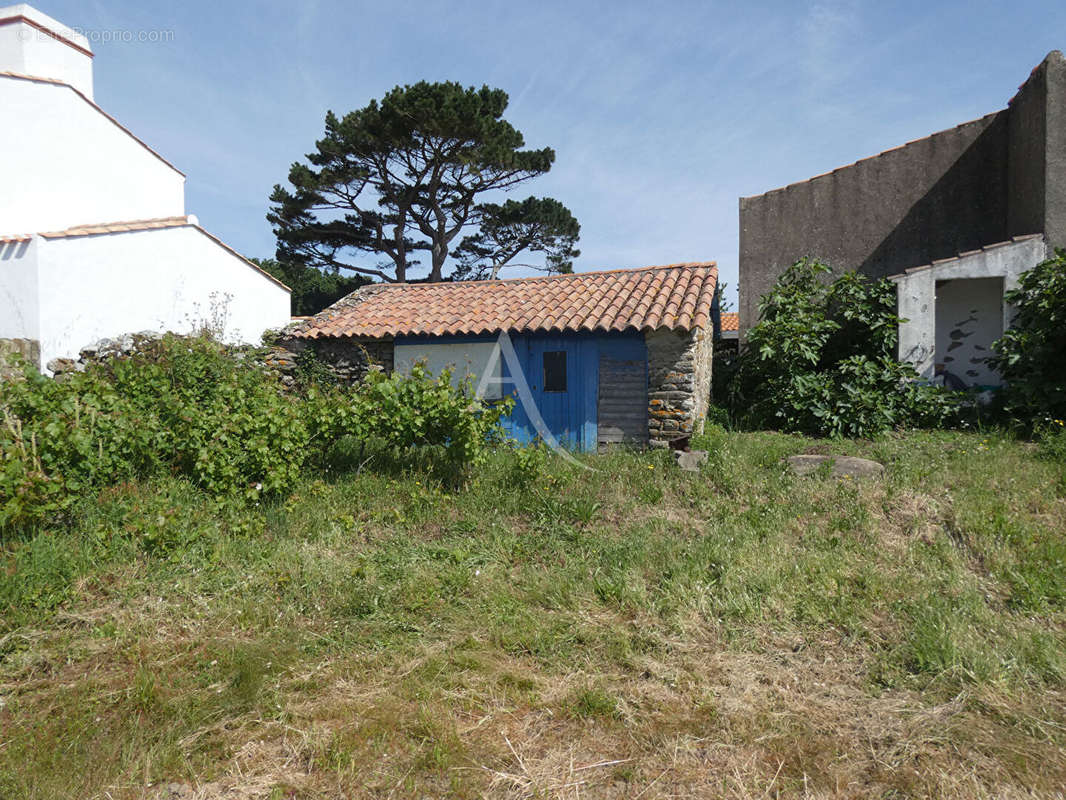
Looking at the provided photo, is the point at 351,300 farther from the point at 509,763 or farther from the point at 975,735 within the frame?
the point at 975,735

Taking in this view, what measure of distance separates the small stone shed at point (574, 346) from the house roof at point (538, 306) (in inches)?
0.9

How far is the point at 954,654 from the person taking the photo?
337cm

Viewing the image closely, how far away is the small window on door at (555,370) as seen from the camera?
383 inches

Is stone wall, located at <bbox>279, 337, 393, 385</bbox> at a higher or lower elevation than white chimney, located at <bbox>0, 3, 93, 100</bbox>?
lower

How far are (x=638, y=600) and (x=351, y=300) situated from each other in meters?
10.0

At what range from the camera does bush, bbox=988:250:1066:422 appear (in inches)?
325

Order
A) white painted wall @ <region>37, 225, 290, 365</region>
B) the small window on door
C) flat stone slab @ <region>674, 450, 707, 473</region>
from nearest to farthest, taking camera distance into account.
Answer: flat stone slab @ <region>674, 450, 707, 473</region> < white painted wall @ <region>37, 225, 290, 365</region> < the small window on door

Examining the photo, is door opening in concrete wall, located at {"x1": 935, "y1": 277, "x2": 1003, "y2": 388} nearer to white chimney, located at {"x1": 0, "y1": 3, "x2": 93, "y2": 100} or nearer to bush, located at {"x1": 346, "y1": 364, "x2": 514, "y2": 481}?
bush, located at {"x1": 346, "y1": 364, "x2": 514, "y2": 481}

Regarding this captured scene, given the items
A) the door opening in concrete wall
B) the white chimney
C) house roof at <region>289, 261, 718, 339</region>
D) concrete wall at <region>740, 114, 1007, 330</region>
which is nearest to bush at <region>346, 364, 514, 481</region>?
house roof at <region>289, 261, 718, 339</region>

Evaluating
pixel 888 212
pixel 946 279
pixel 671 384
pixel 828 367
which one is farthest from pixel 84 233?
pixel 888 212

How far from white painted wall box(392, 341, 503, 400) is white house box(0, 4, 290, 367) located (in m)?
4.01

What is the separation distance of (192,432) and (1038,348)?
1111cm

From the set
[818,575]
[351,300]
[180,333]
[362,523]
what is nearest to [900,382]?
[818,575]

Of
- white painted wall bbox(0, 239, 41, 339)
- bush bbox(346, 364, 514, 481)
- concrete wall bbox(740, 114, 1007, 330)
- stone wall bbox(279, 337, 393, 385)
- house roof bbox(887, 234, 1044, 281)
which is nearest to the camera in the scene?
bush bbox(346, 364, 514, 481)
